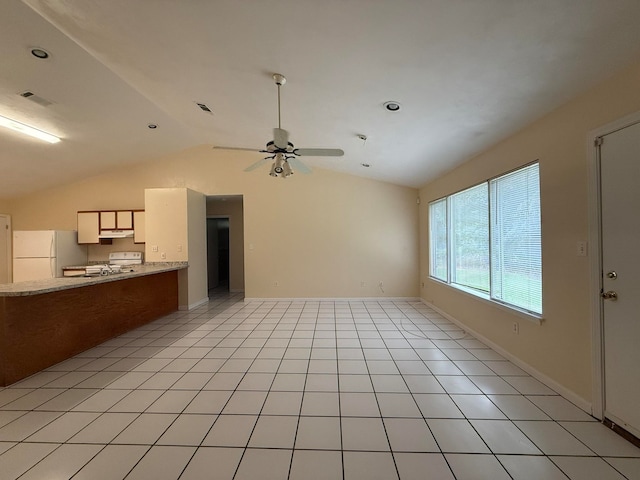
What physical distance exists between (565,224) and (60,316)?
5.18 metres

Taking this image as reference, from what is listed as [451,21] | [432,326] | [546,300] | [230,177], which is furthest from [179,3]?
[432,326]

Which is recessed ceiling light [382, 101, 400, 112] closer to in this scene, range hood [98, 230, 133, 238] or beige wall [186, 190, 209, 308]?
beige wall [186, 190, 209, 308]

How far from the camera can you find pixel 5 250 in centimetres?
603

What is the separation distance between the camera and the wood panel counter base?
2531mm

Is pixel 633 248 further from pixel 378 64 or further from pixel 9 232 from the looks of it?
pixel 9 232

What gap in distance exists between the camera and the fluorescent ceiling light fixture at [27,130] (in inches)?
145

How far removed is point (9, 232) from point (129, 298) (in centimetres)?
480

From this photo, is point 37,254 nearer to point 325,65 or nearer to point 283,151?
point 283,151

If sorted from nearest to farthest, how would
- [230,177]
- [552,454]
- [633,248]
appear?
[552,454]
[633,248]
[230,177]

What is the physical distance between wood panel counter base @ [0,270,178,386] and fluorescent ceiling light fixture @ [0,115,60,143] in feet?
8.72

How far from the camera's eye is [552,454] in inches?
63.6

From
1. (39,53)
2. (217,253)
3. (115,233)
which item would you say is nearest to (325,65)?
(39,53)

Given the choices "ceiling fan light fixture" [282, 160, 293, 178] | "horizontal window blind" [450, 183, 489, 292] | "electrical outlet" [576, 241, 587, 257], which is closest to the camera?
"electrical outlet" [576, 241, 587, 257]

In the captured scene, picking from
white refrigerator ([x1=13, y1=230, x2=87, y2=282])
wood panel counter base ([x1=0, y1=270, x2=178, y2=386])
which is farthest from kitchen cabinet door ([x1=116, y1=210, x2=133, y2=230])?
wood panel counter base ([x1=0, y1=270, x2=178, y2=386])
